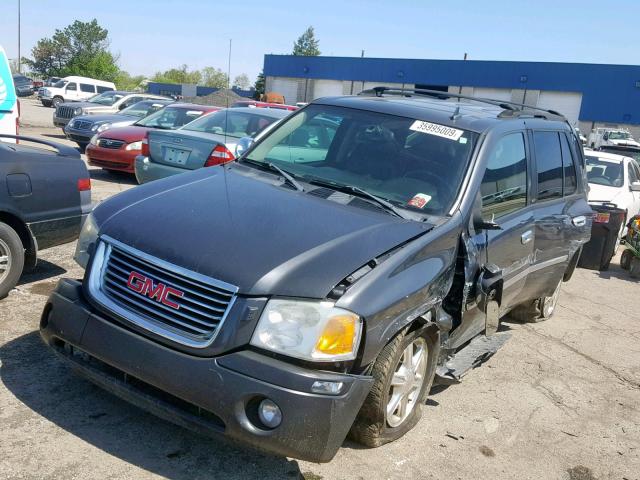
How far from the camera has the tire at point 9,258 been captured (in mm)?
4695

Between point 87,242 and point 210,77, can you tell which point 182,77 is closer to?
point 210,77

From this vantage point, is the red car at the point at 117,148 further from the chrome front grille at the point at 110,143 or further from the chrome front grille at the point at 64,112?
the chrome front grille at the point at 64,112

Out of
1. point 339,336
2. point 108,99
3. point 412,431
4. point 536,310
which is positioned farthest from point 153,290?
point 108,99

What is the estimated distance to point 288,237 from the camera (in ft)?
10.3

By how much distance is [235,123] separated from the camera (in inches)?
408

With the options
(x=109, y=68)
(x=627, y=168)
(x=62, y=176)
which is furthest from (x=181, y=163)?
(x=109, y=68)

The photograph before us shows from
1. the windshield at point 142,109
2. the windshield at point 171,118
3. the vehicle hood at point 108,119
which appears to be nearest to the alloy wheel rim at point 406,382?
the windshield at point 171,118

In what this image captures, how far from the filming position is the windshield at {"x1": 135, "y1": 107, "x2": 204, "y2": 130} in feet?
41.5

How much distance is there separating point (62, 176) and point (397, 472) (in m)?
3.54

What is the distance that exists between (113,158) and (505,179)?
28.0 feet

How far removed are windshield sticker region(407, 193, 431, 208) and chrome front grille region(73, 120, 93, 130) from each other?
1255 cm

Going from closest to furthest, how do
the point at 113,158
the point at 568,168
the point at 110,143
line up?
1. the point at 568,168
2. the point at 113,158
3. the point at 110,143

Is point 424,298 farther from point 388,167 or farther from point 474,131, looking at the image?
point 474,131

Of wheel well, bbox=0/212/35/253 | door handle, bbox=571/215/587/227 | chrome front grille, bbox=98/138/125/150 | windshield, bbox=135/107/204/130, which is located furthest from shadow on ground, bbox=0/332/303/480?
windshield, bbox=135/107/204/130
